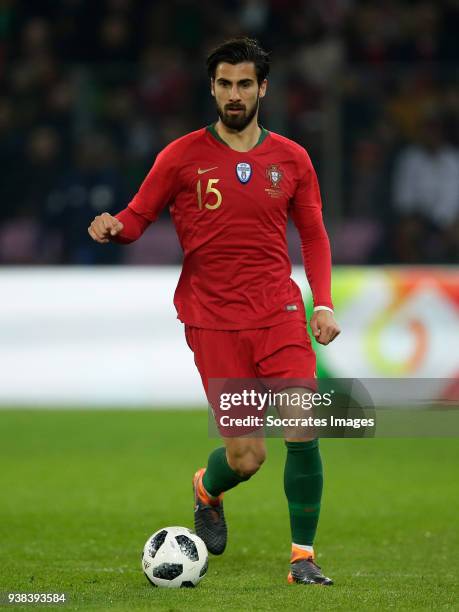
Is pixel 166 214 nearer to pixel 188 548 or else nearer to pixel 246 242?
pixel 246 242

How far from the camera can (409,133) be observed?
42.4 feet

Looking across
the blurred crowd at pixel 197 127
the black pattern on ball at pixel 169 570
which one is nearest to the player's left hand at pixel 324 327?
the black pattern on ball at pixel 169 570

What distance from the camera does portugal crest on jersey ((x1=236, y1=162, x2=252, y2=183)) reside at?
5.83 m

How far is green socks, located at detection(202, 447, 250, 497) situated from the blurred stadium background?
5586 mm

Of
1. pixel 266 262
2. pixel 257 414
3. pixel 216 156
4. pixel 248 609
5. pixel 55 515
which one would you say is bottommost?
pixel 55 515

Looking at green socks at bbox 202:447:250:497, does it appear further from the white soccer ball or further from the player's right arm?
the player's right arm

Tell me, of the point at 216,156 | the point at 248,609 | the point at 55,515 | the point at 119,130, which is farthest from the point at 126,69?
the point at 248,609

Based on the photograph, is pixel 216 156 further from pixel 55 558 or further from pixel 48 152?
pixel 48 152

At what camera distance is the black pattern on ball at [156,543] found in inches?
219

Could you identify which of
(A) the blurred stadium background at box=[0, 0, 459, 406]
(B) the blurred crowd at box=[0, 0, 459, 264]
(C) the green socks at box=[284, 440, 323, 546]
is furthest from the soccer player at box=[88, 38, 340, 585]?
(B) the blurred crowd at box=[0, 0, 459, 264]

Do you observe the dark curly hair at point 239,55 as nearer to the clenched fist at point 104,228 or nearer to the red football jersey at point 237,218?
the red football jersey at point 237,218

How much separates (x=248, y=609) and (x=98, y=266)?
312 inches

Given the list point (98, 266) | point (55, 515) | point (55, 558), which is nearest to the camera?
point (55, 558)

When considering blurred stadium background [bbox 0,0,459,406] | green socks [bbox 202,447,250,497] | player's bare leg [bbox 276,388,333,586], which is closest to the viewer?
player's bare leg [bbox 276,388,333,586]
